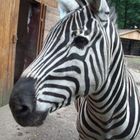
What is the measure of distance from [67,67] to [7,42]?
4.64 meters

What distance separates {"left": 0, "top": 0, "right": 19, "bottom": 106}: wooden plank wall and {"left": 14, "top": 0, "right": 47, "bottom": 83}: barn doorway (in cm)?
124

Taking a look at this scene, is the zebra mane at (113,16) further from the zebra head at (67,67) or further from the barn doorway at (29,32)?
the barn doorway at (29,32)

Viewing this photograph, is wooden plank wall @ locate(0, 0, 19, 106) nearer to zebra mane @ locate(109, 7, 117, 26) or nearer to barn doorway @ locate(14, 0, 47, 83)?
barn doorway @ locate(14, 0, 47, 83)

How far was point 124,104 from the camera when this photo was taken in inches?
119

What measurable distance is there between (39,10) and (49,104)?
6.18 metres

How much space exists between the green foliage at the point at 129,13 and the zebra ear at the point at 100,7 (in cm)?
3475

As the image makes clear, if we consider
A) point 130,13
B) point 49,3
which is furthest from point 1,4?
point 130,13

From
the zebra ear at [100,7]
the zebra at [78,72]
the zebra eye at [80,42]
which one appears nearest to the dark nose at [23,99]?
the zebra at [78,72]

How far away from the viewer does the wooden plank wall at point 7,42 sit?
6805mm

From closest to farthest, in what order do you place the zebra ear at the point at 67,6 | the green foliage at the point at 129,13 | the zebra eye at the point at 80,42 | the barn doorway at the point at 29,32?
1. the zebra eye at the point at 80,42
2. the zebra ear at the point at 67,6
3. the barn doorway at the point at 29,32
4. the green foliage at the point at 129,13

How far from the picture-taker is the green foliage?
3712cm

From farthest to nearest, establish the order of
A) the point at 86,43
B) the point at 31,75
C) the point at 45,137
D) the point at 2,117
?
the point at 2,117
the point at 45,137
the point at 86,43
the point at 31,75

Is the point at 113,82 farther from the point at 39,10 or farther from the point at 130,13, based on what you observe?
the point at 130,13

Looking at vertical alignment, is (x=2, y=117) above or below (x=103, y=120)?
below
